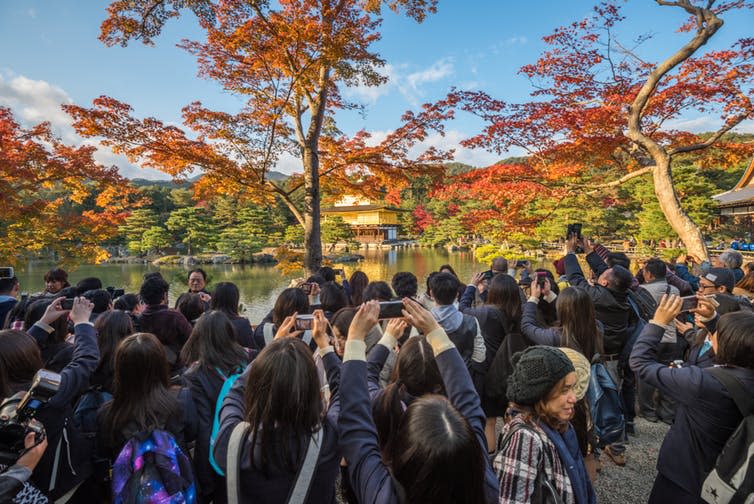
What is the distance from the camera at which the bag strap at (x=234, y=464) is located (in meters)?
1.10

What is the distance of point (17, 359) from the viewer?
4.71ft

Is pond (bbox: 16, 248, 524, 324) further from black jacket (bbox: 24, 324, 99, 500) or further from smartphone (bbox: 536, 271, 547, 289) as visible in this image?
smartphone (bbox: 536, 271, 547, 289)

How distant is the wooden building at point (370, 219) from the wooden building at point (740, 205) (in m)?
25.2

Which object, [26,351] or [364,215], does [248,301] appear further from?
[364,215]

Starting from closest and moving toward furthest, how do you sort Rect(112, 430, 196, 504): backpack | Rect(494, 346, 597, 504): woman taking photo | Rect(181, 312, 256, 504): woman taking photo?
Rect(494, 346, 597, 504): woman taking photo
Rect(112, 430, 196, 504): backpack
Rect(181, 312, 256, 504): woman taking photo

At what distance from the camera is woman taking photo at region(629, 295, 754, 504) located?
1.30m

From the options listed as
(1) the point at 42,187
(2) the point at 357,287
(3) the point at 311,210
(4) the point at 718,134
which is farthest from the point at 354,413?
(1) the point at 42,187

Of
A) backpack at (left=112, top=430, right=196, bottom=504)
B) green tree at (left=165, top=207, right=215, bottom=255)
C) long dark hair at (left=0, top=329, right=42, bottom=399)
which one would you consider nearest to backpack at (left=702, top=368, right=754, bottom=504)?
backpack at (left=112, top=430, right=196, bottom=504)

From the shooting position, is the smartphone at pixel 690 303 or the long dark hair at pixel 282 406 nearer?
the long dark hair at pixel 282 406

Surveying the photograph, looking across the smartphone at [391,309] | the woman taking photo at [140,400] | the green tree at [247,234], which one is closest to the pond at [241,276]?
the green tree at [247,234]

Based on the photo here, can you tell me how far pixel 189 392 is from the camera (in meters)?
1.59

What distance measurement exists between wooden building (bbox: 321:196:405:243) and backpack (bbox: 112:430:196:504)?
35.3 m

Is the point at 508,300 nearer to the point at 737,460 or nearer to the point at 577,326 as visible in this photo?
the point at 577,326

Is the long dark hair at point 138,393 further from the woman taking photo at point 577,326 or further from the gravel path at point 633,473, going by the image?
the gravel path at point 633,473
